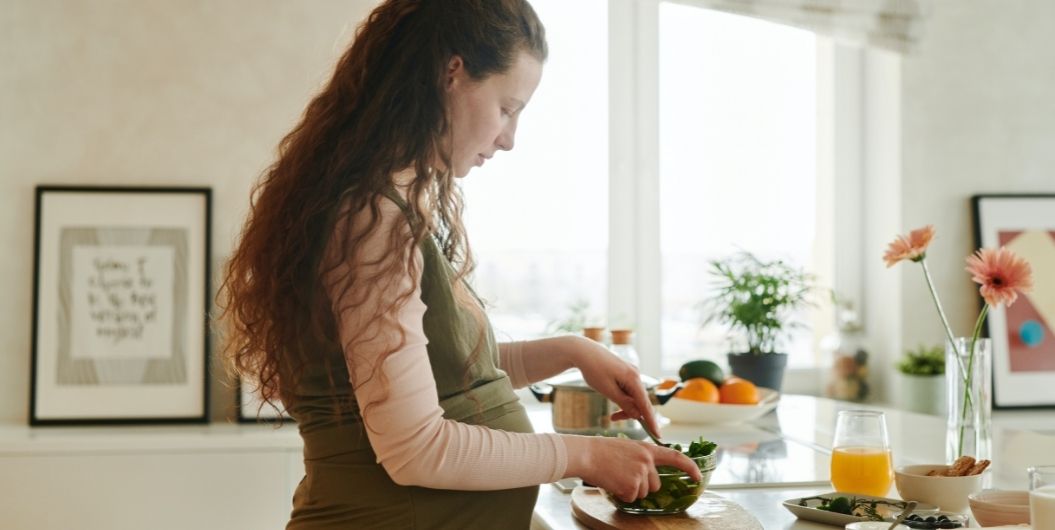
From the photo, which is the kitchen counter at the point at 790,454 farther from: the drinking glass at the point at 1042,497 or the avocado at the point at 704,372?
the drinking glass at the point at 1042,497

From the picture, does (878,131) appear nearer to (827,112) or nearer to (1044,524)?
(827,112)

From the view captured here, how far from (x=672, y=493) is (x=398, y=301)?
0.44 m

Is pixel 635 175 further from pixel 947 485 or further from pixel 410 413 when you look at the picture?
pixel 410 413

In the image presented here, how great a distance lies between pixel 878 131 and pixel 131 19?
7.25 feet

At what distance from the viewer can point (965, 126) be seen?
11.1ft

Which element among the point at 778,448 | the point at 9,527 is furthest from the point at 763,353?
the point at 9,527

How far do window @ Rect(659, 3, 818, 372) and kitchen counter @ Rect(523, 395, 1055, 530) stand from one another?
2.30ft

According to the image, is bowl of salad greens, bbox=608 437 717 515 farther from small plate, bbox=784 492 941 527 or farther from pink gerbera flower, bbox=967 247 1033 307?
pink gerbera flower, bbox=967 247 1033 307

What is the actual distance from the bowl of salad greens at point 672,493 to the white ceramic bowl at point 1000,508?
1.04 feet

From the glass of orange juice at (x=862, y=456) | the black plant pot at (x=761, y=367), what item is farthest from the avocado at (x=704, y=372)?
the glass of orange juice at (x=862, y=456)

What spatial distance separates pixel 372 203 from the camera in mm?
1201

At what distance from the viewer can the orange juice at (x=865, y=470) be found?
1.56 m

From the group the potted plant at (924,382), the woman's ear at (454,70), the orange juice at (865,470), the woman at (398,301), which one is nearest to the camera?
the woman at (398,301)

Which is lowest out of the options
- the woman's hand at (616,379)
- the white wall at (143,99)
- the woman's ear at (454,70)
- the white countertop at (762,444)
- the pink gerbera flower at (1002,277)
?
the white countertop at (762,444)
